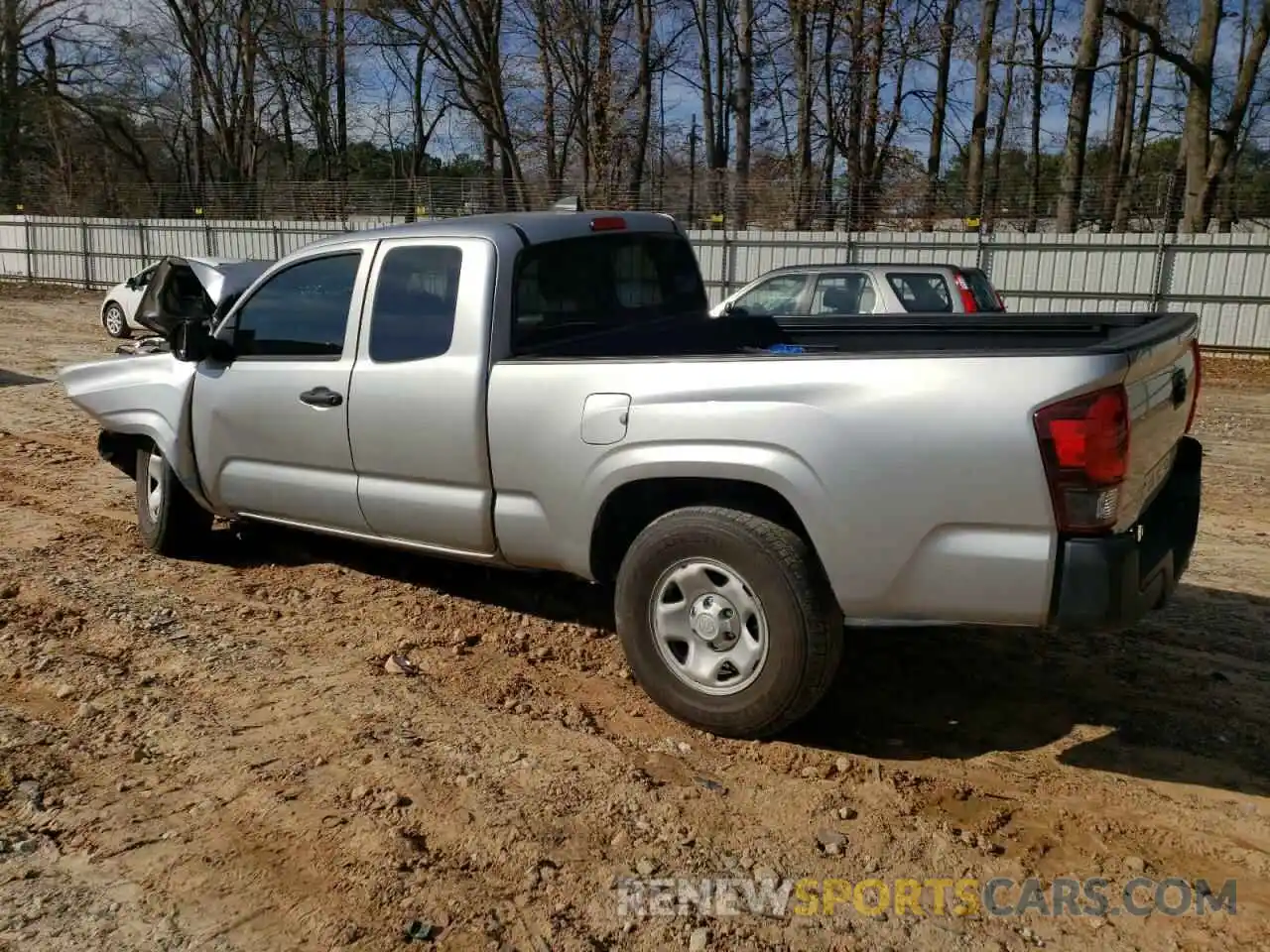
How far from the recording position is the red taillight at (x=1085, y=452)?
10.1ft

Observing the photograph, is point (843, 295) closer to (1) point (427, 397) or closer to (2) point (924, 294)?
(2) point (924, 294)

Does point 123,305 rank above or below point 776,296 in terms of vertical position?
below

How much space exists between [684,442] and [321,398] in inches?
75.0

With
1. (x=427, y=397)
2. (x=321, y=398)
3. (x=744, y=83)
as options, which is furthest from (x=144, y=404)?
(x=744, y=83)

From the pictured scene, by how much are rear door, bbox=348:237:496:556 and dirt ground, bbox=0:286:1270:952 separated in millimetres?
608

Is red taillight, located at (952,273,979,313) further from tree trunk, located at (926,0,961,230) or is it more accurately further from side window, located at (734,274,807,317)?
tree trunk, located at (926,0,961,230)

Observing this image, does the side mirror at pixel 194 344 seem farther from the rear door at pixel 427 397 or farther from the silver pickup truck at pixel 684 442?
the rear door at pixel 427 397

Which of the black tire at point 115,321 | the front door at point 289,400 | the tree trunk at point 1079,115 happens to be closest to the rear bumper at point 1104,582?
the front door at point 289,400

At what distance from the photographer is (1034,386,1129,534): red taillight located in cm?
309

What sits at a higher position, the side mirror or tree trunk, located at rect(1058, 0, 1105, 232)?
tree trunk, located at rect(1058, 0, 1105, 232)

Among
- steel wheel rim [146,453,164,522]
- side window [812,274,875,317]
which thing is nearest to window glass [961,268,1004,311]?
side window [812,274,875,317]

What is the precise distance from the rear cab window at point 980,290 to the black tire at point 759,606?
334 inches

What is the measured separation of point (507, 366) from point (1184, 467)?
105 inches

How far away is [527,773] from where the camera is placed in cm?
365
